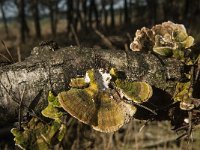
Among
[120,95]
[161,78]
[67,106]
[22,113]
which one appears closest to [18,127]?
[22,113]

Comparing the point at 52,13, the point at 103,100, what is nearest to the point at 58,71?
the point at 103,100

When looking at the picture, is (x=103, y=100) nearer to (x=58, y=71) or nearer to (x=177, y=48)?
(x=58, y=71)

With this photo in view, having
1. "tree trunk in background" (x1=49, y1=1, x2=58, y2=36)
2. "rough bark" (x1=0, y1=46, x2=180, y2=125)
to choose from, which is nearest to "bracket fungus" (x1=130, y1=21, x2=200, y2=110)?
"rough bark" (x1=0, y1=46, x2=180, y2=125)

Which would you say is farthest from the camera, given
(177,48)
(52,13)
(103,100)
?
(52,13)

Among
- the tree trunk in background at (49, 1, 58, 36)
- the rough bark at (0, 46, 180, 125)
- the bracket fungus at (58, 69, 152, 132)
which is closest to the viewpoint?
the bracket fungus at (58, 69, 152, 132)

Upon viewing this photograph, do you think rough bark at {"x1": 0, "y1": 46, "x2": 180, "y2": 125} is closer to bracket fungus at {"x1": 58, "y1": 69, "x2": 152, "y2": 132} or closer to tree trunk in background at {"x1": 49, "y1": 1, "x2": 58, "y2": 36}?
bracket fungus at {"x1": 58, "y1": 69, "x2": 152, "y2": 132}

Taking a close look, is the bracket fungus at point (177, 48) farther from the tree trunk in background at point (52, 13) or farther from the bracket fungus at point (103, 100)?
the tree trunk in background at point (52, 13)

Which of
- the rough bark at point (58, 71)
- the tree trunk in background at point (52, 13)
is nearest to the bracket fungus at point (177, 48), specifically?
the rough bark at point (58, 71)

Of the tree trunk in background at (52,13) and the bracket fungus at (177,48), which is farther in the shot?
the tree trunk in background at (52,13)
